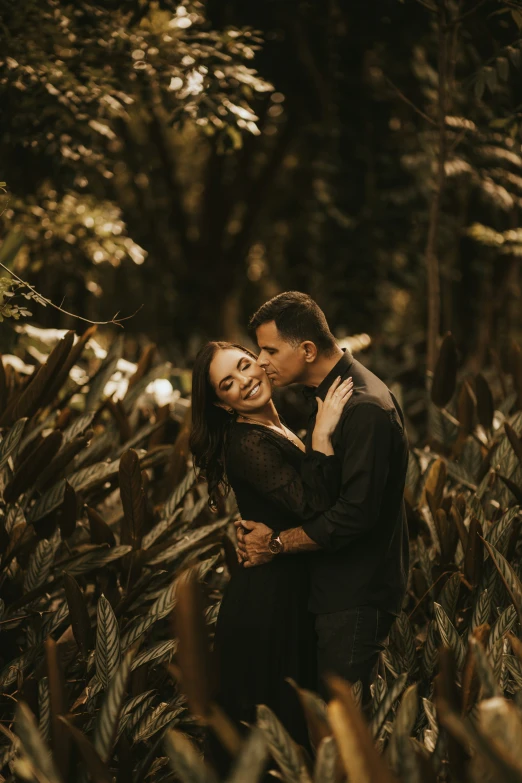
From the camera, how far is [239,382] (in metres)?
2.46

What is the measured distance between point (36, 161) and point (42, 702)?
11.9 ft

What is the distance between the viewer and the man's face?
2457 millimetres

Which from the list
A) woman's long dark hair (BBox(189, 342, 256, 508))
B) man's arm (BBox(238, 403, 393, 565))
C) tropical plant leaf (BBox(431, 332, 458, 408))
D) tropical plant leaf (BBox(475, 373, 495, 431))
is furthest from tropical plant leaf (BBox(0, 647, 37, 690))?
tropical plant leaf (BBox(475, 373, 495, 431))

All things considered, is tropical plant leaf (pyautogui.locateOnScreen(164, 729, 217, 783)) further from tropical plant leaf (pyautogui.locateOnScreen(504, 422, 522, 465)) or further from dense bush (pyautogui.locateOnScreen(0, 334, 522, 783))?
tropical plant leaf (pyautogui.locateOnScreen(504, 422, 522, 465))

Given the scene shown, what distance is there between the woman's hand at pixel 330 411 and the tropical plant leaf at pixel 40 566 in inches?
46.9

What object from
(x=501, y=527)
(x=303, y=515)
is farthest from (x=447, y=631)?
(x=501, y=527)

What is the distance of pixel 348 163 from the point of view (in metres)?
7.86

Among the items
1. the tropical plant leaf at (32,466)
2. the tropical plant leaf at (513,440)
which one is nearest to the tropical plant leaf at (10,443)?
the tropical plant leaf at (32,466)

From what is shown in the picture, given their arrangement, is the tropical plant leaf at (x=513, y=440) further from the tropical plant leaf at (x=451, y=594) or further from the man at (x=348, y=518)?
the man at (x=348, y=518)

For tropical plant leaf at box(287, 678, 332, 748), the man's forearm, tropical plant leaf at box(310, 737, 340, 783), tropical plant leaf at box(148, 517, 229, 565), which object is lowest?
tropical plant leaf at box(148, 517, 229, 565)

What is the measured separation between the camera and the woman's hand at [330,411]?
2.34m

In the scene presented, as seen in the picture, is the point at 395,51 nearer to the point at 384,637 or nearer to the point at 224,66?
the point at 224,66

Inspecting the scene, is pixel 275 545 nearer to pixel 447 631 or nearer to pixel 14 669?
pixel 447 631

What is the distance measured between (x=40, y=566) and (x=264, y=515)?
99cm
